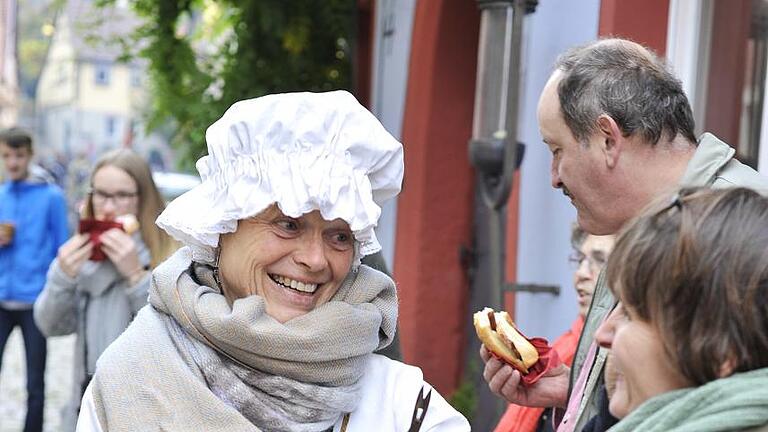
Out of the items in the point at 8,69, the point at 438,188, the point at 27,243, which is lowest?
the point at 8,69

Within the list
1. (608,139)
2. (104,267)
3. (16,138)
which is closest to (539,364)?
(608,139)

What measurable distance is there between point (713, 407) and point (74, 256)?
347 cm

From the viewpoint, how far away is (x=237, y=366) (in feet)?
7.80

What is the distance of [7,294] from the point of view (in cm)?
729

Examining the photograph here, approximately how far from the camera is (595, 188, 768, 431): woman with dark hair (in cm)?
154

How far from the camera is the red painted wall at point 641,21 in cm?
442

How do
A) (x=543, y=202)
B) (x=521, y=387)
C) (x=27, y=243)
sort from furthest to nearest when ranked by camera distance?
(x=27, y=243)
(x=543, y=202)
(x=521, y=387)

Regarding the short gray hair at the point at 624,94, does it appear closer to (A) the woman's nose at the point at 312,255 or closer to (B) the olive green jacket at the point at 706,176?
(B) the olive green jacket at the point at 706,176

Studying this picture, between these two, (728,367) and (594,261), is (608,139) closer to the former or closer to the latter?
(728,367)

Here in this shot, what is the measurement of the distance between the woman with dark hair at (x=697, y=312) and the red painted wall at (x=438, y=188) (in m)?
5.43

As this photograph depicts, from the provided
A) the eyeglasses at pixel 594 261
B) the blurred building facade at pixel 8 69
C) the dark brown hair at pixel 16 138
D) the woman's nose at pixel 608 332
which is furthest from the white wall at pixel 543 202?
the blurred building facade at pixel 8 69

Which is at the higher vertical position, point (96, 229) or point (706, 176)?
point (706, 176)

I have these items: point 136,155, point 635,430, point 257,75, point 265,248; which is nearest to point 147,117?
point 257,75

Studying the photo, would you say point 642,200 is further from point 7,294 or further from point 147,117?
point 147,117
